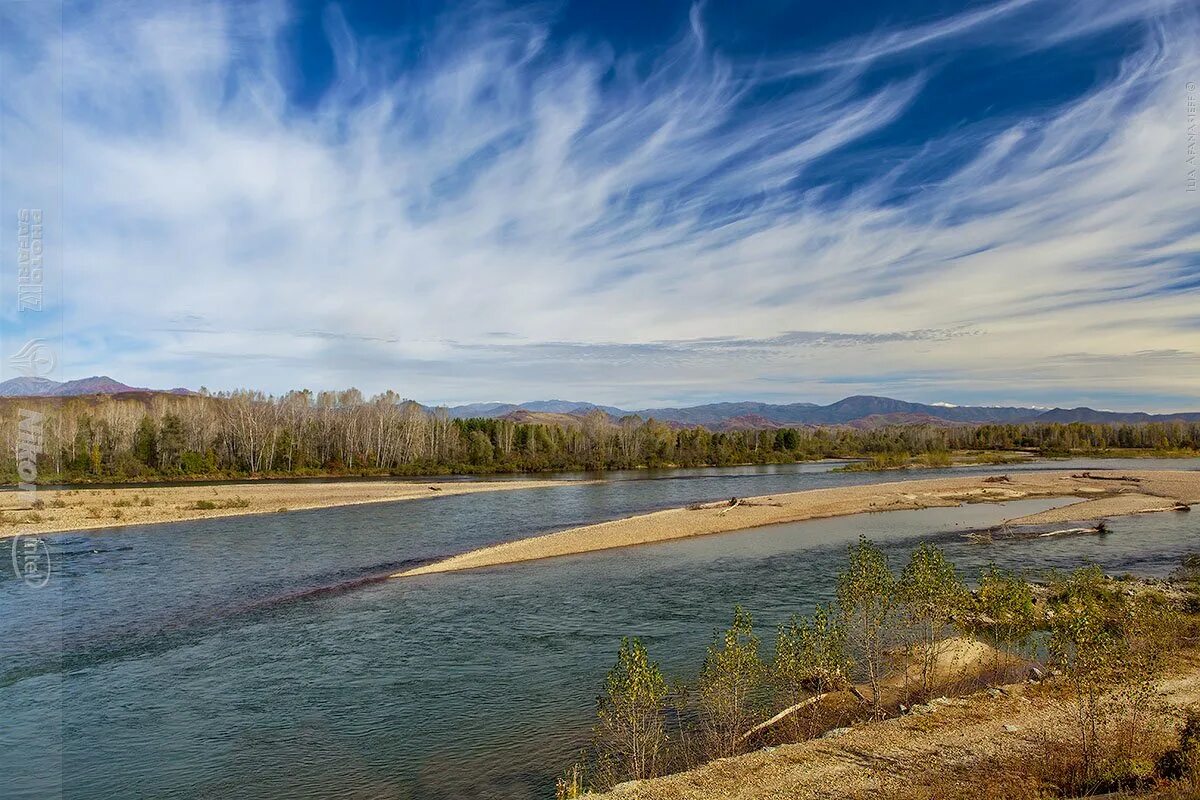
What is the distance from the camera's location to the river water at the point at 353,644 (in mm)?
16219

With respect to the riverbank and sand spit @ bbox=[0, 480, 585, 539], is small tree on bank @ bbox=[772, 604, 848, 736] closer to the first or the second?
the riverbank

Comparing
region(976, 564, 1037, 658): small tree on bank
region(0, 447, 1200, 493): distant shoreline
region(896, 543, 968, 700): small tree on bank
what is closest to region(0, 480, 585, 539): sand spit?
region(0, 447, 1200, 493): distant shoreline

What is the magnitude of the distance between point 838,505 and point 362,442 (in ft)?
331

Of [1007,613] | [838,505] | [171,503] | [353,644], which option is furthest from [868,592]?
[171,503]

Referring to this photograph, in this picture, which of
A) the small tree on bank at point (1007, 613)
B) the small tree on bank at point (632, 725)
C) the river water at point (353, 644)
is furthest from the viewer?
the small tree on bank at point (1007, 613)

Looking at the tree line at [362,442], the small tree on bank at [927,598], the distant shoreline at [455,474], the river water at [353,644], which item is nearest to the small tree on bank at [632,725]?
the river water at [353,644]

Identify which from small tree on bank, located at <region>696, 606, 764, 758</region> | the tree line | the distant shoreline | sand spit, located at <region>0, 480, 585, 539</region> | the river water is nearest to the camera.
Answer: small tree on bank, located at <region>696, 606, 764, 758</region>

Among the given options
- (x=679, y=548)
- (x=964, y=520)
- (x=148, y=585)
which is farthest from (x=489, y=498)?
(x=964, y=520)

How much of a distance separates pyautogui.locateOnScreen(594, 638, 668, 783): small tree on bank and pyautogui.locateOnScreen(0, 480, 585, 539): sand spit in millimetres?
57442

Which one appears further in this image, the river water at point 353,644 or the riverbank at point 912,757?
the river water at point 353,644

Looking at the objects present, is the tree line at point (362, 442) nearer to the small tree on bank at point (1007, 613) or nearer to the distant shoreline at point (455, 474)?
the distant shoreline at point (455, 474)

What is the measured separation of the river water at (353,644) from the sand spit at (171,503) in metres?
8.29

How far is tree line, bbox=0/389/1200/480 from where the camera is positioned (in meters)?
108

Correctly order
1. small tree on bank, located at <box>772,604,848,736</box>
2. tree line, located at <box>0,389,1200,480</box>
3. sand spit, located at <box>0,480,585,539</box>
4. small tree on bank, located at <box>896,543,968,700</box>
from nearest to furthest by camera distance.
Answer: small tree on bank, located at <box>772,604,848,736</box>, small tree on bank, located at <box>896,543,968,700</box>, sand spit, located at <box>0,480,585,539</box>, tree line, located at <box>0,389,1200,480</box>
